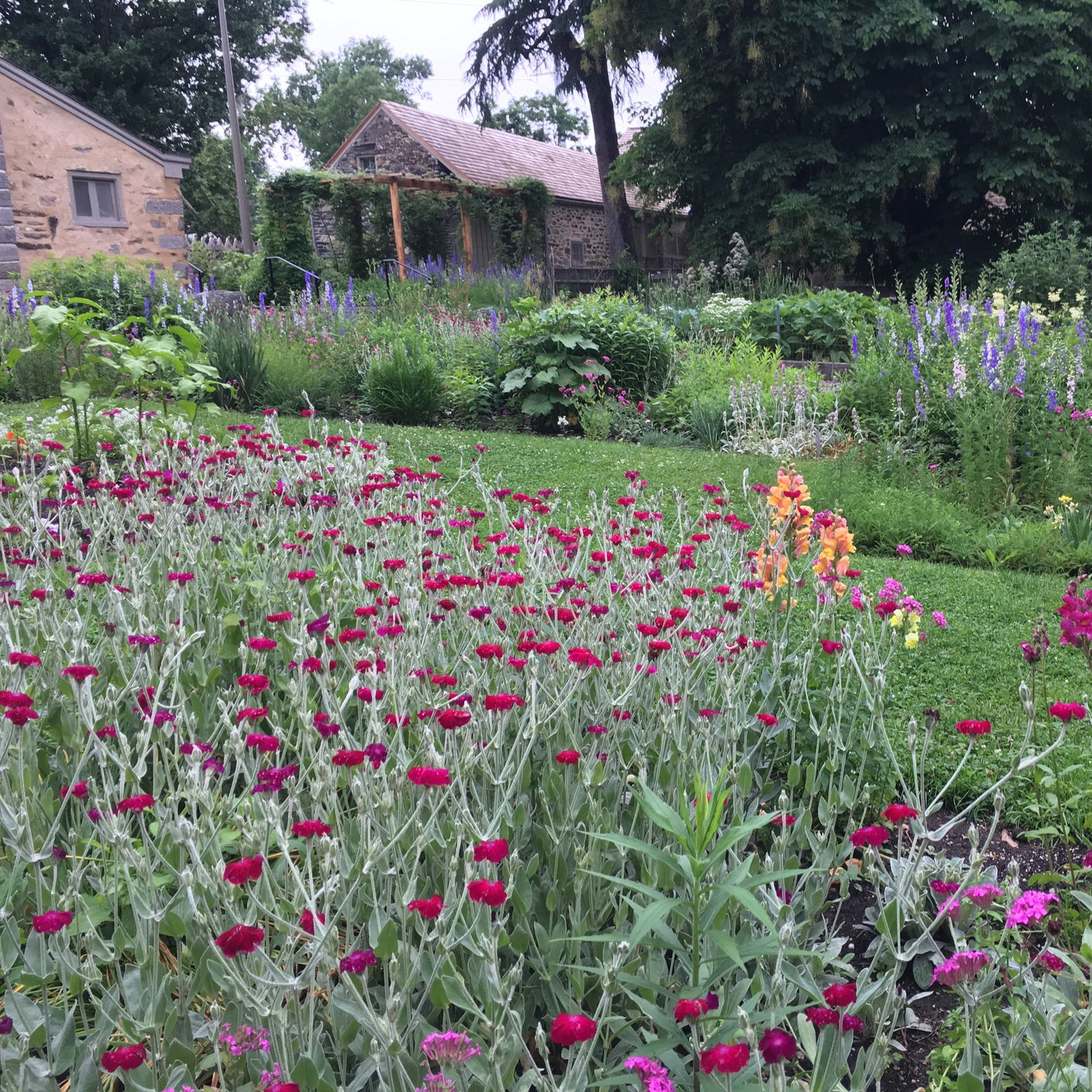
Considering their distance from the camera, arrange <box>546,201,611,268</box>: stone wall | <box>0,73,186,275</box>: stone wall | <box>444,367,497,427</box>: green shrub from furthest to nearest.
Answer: <box>546,201,611,268</box>: stone wall
<box>0,73,186,275</box>: stone wall
<box>444,367,497,427</box>: green shrub

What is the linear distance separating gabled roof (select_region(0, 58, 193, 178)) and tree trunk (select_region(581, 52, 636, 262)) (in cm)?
934

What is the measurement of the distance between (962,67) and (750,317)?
10345 millimetres

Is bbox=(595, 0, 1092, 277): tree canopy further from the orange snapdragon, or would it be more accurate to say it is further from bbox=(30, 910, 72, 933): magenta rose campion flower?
bbox=(30, 910, 72, 933): magenta rose campion flower

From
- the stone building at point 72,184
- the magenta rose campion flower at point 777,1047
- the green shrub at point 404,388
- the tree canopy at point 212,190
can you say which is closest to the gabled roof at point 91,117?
the stone building at point 72,184

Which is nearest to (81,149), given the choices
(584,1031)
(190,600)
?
(190,600)

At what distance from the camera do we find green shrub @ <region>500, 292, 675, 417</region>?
9.37 meters

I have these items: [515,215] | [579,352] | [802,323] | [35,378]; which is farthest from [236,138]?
[579,352]

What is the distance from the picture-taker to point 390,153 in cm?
2625

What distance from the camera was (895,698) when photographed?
11.2ft

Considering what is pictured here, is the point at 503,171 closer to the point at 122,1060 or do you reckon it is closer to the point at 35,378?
the point at 35,378

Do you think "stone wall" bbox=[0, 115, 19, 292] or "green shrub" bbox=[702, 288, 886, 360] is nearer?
"green shrub" bbox=[702, 288, 886, 360]

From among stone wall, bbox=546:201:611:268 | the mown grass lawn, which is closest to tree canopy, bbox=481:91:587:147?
stone wall, bbox=546:201:611:268

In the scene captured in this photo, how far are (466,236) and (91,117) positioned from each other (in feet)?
29.2

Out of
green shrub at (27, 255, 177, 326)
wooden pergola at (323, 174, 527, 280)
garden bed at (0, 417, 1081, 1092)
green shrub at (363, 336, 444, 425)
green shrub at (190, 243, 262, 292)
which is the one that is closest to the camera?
garden bed at (0, 417, 1081, 1092)
